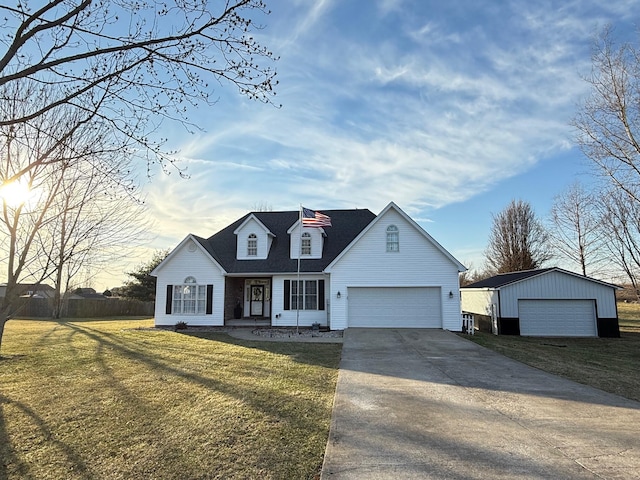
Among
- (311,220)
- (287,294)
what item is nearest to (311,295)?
(287,294)

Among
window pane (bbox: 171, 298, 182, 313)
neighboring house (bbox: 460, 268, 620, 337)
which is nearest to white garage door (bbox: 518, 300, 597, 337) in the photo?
neighboring house (bbox: 460, 268, 620, 337)

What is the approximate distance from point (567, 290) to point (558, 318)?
5.06 ft

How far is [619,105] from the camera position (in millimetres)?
14195

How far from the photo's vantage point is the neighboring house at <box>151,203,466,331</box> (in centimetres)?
1784

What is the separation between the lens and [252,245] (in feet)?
67.6

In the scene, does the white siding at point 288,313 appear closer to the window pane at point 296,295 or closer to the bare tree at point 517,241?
the window pane at point 296,295

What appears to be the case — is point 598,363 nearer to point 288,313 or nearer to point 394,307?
point 394,307

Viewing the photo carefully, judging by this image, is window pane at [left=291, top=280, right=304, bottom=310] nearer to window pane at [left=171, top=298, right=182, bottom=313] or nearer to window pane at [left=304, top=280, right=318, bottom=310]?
Result: window pane at [left=304, top=280, right=318, bottom=310]

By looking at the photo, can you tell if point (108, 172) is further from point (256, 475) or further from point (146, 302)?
point (146, 302)

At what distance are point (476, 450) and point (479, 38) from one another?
9.63 metres

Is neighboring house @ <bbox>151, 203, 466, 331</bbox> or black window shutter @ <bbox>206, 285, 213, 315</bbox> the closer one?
neighboring house @ <bbox>151, 203, 466, 331</bbox>

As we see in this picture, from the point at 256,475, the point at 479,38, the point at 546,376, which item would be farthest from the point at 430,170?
the point at 256,475

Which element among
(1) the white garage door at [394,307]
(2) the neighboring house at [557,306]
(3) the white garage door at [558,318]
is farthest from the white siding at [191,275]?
(3) the white garage door at [558,318]

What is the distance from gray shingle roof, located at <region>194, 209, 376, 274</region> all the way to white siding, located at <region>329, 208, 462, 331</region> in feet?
5.69
